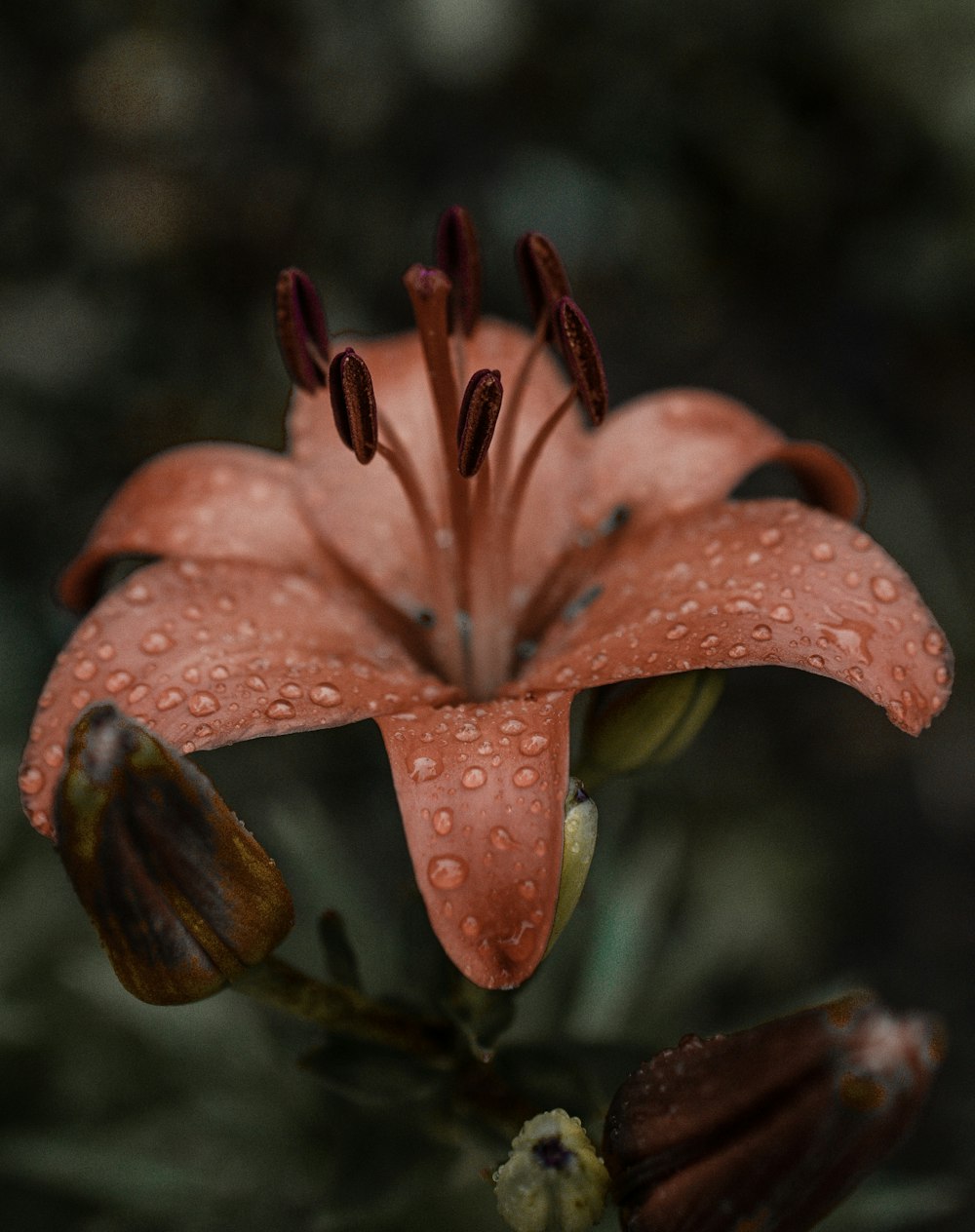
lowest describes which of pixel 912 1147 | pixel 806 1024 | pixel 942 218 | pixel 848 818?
pixel 912 1147

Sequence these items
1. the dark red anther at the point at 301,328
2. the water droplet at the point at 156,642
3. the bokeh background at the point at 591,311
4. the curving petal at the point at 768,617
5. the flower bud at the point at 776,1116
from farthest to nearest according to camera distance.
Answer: the bokeh background at the point at 591,311 < the dark red anther at the point at 301,328 < the water droplet at the point at 156,642 < the curving petal at the point at 768,617 < the flower bud at the point at 776,1116

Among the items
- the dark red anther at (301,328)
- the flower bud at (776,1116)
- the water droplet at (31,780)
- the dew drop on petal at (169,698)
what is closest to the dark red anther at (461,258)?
the dark red anther at (301,328)

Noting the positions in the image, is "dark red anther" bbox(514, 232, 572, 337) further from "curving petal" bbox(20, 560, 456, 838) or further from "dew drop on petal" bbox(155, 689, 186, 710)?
"dew drop on petal" bbox(155, 689, 186, 710)

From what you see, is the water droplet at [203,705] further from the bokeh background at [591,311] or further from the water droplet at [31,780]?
the bokeh background at [591,311]

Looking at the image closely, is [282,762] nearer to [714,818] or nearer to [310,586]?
[714,818]

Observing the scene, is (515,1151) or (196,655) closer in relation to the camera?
(515,1151)

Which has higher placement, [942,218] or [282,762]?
[942,218]

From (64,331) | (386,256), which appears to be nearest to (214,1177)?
(64,331)
